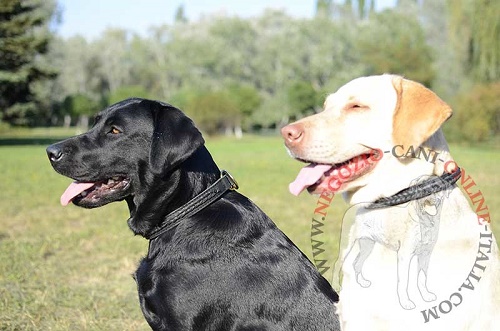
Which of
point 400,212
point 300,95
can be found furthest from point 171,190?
point 300,95

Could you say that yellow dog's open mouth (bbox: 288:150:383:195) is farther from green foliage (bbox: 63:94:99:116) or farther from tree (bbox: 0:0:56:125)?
green foliage (bbox: 63:94:99:116)

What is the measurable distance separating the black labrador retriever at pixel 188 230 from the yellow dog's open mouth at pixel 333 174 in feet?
1.78

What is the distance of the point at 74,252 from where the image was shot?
7.32 m

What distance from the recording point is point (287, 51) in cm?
5953

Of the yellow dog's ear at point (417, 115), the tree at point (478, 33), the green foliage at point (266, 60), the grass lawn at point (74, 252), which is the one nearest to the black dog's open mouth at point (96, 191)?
the grass lawn at point (74, 252)

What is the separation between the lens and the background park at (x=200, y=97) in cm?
630

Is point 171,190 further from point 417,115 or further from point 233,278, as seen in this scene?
point 417,115

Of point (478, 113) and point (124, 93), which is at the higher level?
point (478, 113)

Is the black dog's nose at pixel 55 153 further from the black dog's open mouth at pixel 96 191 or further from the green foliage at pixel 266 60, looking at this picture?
the green foliage at pixel 266 60

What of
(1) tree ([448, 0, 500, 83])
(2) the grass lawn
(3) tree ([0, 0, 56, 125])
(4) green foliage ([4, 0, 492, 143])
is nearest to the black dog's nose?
(2) the grass lawn

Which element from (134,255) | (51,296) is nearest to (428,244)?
(51,296)

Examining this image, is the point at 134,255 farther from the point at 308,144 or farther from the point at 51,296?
the point at 308,144

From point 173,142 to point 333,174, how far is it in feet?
3.05

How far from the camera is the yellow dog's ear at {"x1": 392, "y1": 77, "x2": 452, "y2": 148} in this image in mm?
2564
